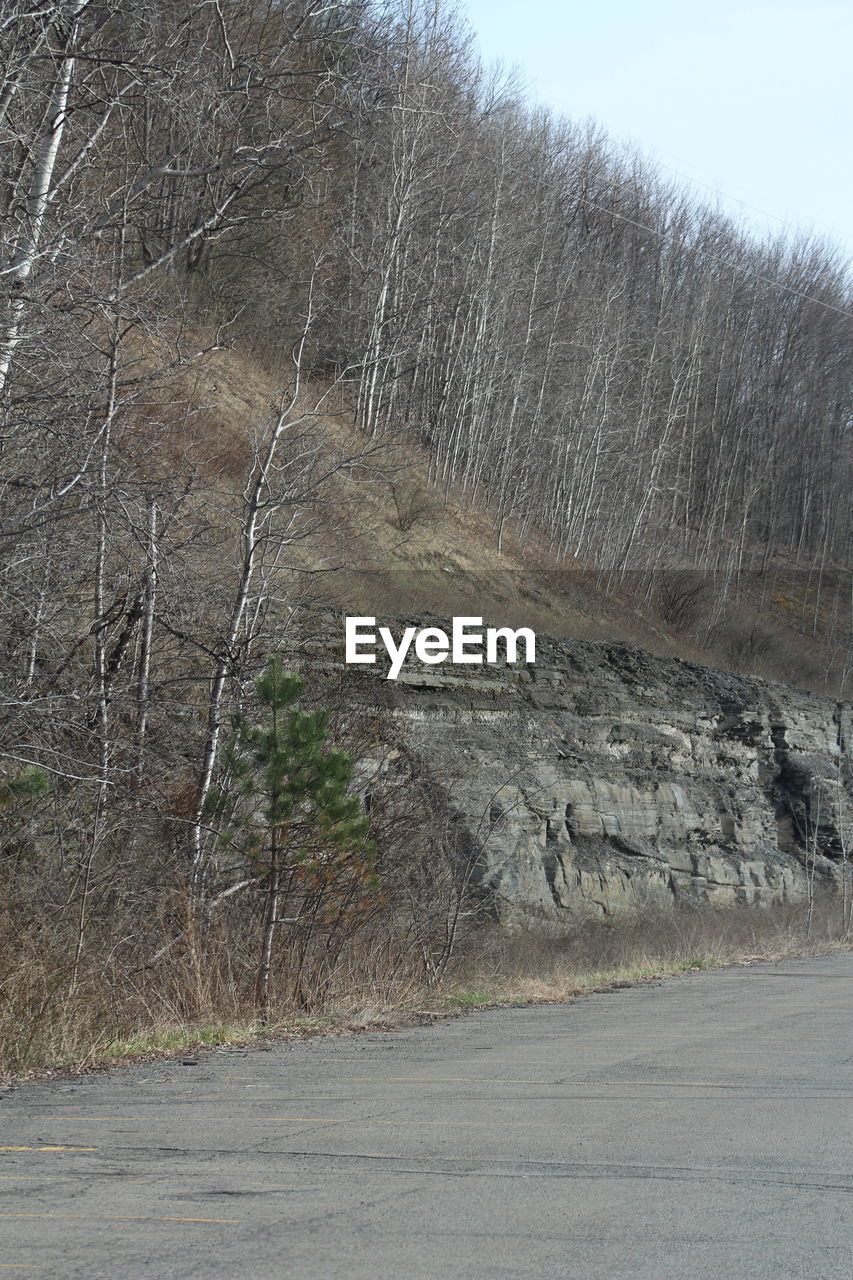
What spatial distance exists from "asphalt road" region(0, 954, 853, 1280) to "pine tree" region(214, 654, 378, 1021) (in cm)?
292

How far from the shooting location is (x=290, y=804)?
11906mm

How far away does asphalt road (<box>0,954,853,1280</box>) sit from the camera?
13.6ft

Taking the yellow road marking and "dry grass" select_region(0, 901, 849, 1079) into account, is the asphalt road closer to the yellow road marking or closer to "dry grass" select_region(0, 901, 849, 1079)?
the yellow road marking

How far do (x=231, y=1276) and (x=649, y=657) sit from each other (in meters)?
27.4

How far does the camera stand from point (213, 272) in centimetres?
3288

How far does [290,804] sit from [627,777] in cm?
1693

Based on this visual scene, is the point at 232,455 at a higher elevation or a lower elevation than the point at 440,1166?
higher

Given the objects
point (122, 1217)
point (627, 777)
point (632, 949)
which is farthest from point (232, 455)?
point (122, 1217)

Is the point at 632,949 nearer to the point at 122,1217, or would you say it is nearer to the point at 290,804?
the point at 290,804

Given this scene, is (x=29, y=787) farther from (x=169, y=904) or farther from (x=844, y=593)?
(x=844, y=593)

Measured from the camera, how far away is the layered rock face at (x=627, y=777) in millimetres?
23516

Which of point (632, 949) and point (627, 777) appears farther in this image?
point (627, 777)

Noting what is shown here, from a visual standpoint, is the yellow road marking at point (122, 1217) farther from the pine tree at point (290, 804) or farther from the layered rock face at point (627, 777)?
the layered rock face at point (627, 777)

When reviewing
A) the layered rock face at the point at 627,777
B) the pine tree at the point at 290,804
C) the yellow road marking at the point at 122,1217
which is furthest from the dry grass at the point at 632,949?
the yellow road marking at the point at 122,1217
